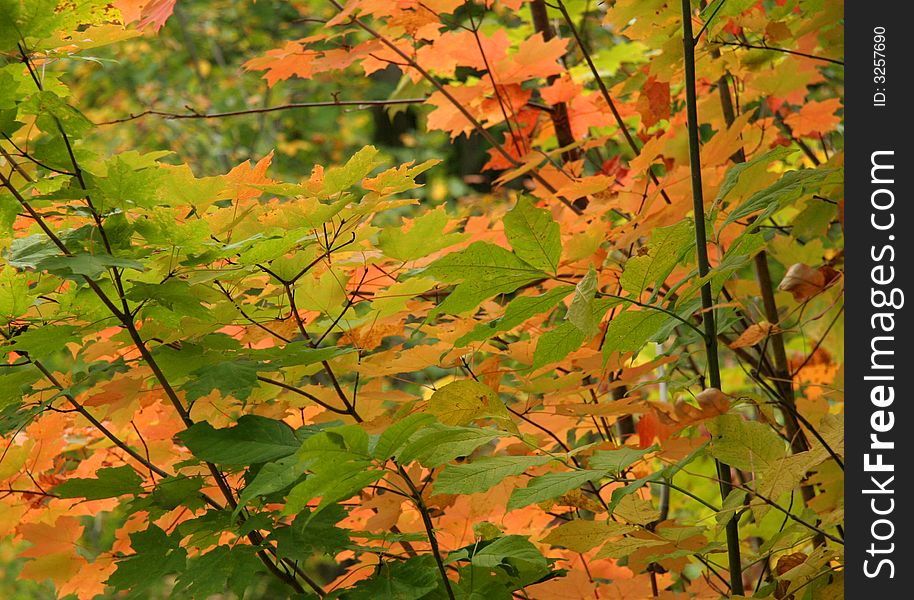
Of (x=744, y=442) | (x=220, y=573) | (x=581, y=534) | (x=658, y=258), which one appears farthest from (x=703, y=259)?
(x=220, y=573)

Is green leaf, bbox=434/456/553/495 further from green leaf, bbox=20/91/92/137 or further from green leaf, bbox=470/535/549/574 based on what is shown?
green leaf, bbox=20/91/92/137

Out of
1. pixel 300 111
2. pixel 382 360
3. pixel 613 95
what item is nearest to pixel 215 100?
pixel 300 111

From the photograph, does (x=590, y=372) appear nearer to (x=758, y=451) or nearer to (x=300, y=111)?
(x=758, y=451)

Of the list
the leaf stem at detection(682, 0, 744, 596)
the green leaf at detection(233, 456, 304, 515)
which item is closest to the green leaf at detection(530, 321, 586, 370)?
the leaf stem at detection(682, 0, 744, 596)

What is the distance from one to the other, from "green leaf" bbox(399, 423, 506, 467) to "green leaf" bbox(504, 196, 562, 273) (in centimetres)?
15

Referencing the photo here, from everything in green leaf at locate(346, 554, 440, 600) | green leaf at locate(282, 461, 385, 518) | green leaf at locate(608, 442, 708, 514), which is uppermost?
green leaf at locate(282, 461, 385, 518)

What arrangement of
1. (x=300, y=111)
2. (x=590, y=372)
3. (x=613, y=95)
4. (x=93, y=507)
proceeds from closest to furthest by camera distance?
(x=590, y=372), (x=93, y=507), (x=613, y=95), (x=300, y=111)

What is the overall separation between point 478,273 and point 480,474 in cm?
16

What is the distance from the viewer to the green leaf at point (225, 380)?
0.75 m

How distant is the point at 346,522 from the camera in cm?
132

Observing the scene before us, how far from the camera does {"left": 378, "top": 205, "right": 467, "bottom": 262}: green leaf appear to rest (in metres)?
0.95

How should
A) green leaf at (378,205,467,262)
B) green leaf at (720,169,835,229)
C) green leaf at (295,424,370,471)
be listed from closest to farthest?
1. green leaf at (295,424,370,471)
2. green leaf at (720,169,835,229)
3. green leaf at (378,205,467,262)
